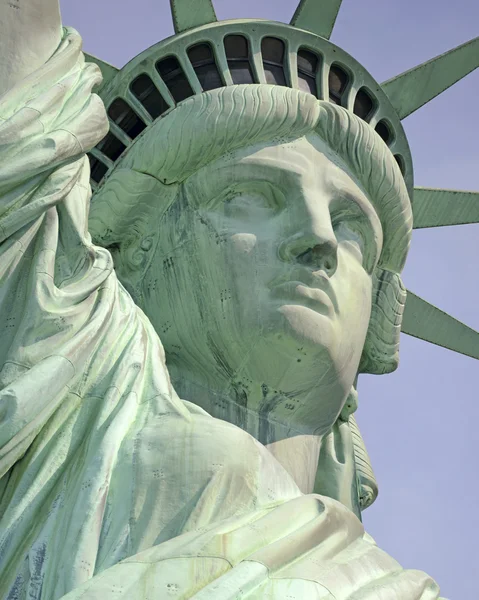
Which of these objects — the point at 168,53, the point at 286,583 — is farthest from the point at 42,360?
the point at 168,53

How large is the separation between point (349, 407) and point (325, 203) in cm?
136

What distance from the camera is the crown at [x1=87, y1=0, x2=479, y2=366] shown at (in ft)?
40.4

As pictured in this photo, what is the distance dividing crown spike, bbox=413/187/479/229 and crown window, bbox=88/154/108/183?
2239 millimetres

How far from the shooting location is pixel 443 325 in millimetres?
13195

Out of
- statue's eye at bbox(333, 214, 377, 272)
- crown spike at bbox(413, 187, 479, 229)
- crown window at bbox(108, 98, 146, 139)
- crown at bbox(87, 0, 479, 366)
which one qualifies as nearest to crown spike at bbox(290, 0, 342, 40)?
crown at bbox(87, 0, 479, 366)

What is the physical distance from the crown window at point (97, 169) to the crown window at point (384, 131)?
1.86 meters

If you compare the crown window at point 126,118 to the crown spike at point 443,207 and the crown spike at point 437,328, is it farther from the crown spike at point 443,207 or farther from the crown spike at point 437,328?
the crown spike at point 437,328

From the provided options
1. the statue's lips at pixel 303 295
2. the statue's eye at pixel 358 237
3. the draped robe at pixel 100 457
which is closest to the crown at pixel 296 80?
the statue's eye at pixel 358 237

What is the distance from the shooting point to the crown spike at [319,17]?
1316 cm

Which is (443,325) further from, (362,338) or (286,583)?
(286,583)

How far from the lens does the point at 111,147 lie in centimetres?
1230

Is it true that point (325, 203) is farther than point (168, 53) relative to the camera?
No

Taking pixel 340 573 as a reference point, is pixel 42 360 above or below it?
above

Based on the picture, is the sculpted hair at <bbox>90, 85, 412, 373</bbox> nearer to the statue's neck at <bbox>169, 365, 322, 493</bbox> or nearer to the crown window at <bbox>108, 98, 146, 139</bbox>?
the crown window at <bbox>108, 98, 146, 139</bbox>
